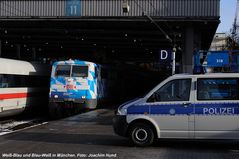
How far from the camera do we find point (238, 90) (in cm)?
1138

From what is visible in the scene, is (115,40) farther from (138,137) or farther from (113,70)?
(138,137)

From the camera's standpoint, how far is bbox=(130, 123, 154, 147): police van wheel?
38.6 ft

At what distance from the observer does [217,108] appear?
37.2 feet

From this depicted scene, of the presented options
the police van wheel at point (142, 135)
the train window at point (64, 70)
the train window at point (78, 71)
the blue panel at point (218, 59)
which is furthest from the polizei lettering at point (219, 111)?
the train window at point (64, 70)

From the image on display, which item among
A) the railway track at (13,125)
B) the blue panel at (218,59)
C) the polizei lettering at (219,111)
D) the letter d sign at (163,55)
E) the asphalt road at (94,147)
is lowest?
the railway track at (13,125)

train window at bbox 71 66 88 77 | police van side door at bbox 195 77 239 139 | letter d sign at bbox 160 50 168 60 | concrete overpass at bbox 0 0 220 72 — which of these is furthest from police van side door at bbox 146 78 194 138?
letter d sign at bbox 160 50 168 60

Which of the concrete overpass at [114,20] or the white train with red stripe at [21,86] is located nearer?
the white train with red stripe at [21,86]

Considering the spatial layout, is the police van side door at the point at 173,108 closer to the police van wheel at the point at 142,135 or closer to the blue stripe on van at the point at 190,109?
the blue stripe on van at the point at 190,109

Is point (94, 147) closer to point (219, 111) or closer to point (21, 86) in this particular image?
point (219, 111)

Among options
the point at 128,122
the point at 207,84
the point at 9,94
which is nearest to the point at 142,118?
the point at 128,122

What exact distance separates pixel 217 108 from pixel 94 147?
3.15 m

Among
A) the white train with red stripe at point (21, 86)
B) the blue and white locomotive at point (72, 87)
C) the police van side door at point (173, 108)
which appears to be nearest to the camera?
the police van side door at point (173, 108)

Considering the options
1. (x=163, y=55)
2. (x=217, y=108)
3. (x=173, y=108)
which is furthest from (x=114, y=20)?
(x=217, y=108)

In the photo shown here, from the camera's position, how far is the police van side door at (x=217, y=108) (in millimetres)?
11328
